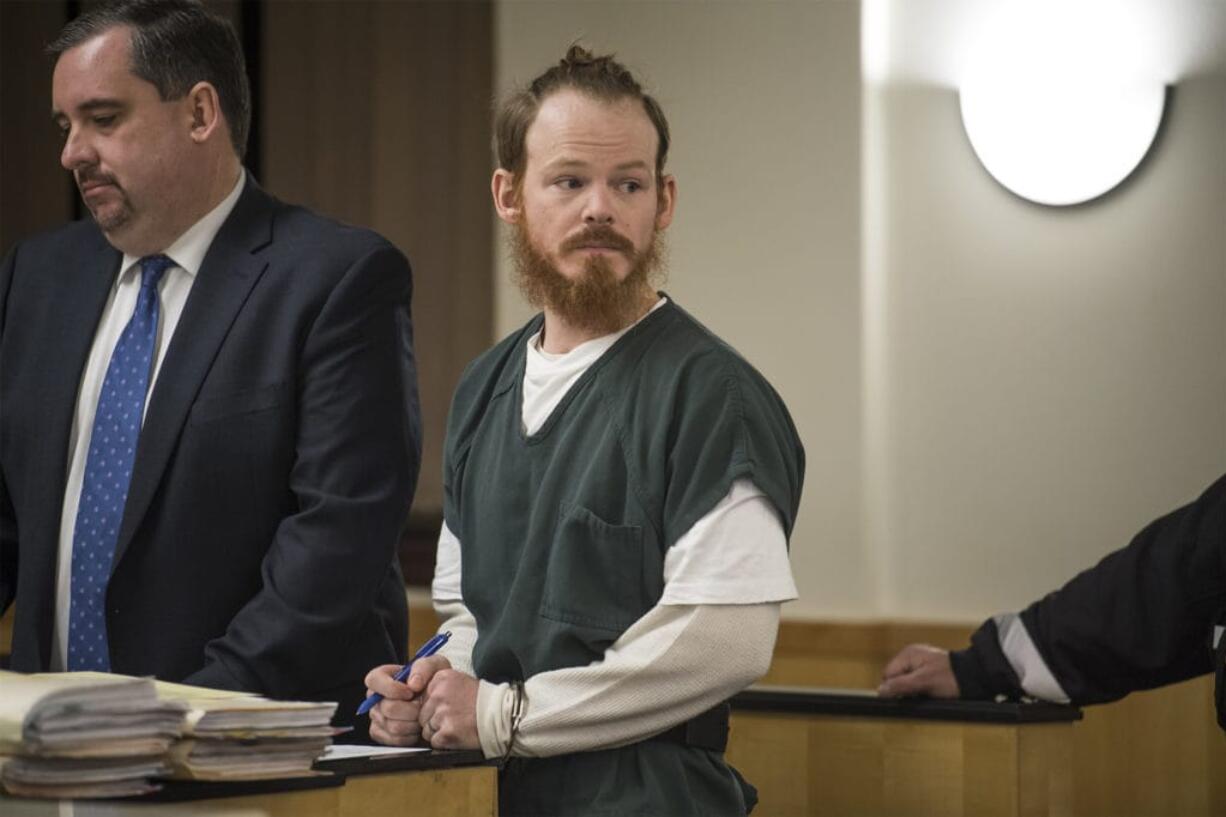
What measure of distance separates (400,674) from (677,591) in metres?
0.34

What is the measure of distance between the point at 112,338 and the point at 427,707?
84 cm

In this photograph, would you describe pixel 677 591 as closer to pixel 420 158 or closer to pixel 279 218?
pixel 279 218

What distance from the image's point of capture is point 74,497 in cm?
240

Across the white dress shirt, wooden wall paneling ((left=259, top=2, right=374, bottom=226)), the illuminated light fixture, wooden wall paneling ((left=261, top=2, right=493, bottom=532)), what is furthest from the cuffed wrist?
wooden wall paneling ((left=259, top=2, right=374, bottom=226))

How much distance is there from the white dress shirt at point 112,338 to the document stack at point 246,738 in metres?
0.74

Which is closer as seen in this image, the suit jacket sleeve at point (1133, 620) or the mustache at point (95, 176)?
the mustache at point (95, 176)

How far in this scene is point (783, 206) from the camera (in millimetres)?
4047

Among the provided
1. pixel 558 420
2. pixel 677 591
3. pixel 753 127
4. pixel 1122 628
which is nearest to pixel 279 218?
pixel 558 420

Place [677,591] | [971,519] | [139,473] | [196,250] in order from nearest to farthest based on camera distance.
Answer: [677,591] < [139,473] < [196,250] < [971,519]

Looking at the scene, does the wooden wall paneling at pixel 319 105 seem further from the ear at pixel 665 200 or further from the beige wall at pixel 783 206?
the ear at pixel 665 200

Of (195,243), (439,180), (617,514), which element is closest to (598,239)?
(617,514)

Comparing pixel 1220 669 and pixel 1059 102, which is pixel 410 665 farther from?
pixel 1059 102

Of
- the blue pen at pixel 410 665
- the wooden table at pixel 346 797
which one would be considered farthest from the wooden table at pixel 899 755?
the wooden table at pixel 346 797

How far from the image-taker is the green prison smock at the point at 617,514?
1911 millimetres
